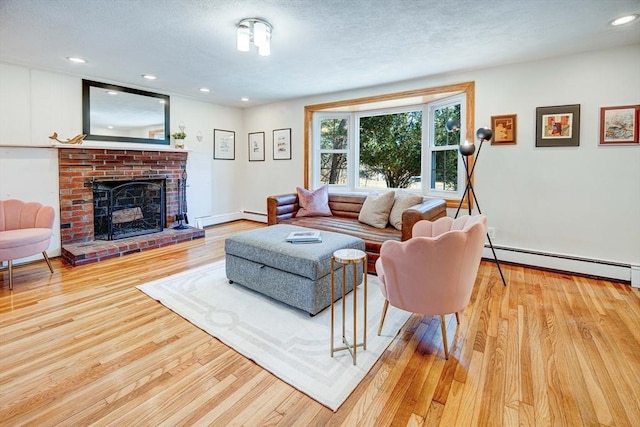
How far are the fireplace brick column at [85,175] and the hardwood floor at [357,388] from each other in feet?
4.76

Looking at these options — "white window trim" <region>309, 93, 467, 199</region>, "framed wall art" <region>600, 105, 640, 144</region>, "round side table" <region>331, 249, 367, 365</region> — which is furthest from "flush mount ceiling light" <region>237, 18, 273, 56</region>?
"framed wall art" <region>600, 105, 640, 144</region>

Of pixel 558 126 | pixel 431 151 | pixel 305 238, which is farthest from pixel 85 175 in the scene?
pixel 558 126

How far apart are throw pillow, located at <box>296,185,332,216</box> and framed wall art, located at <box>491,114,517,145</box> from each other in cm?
227

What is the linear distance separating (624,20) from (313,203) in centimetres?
353

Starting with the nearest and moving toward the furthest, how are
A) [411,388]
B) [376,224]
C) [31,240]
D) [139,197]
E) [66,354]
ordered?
[411,388], [66,354], [31,240], [376,224], [139,197]

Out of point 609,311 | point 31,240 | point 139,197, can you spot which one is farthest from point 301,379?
point 139,197

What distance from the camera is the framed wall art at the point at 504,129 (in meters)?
3.61

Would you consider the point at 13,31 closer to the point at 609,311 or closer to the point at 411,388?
the point at 411,388

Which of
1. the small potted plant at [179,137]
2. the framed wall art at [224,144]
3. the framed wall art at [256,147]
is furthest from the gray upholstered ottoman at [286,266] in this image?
the framed wall art at [224,144]

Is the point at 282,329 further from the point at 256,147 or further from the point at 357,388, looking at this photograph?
the point at 256,147

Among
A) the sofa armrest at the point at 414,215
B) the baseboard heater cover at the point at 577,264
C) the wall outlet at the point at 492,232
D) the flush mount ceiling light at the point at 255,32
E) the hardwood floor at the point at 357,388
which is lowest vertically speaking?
the hardwood floor at the point at 357,388

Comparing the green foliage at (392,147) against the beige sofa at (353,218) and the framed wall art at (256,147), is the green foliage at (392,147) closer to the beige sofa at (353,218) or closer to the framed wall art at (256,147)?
the beige sofa at (353,218)

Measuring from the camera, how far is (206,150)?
5.89 metres

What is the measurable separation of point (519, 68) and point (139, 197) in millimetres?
5380
